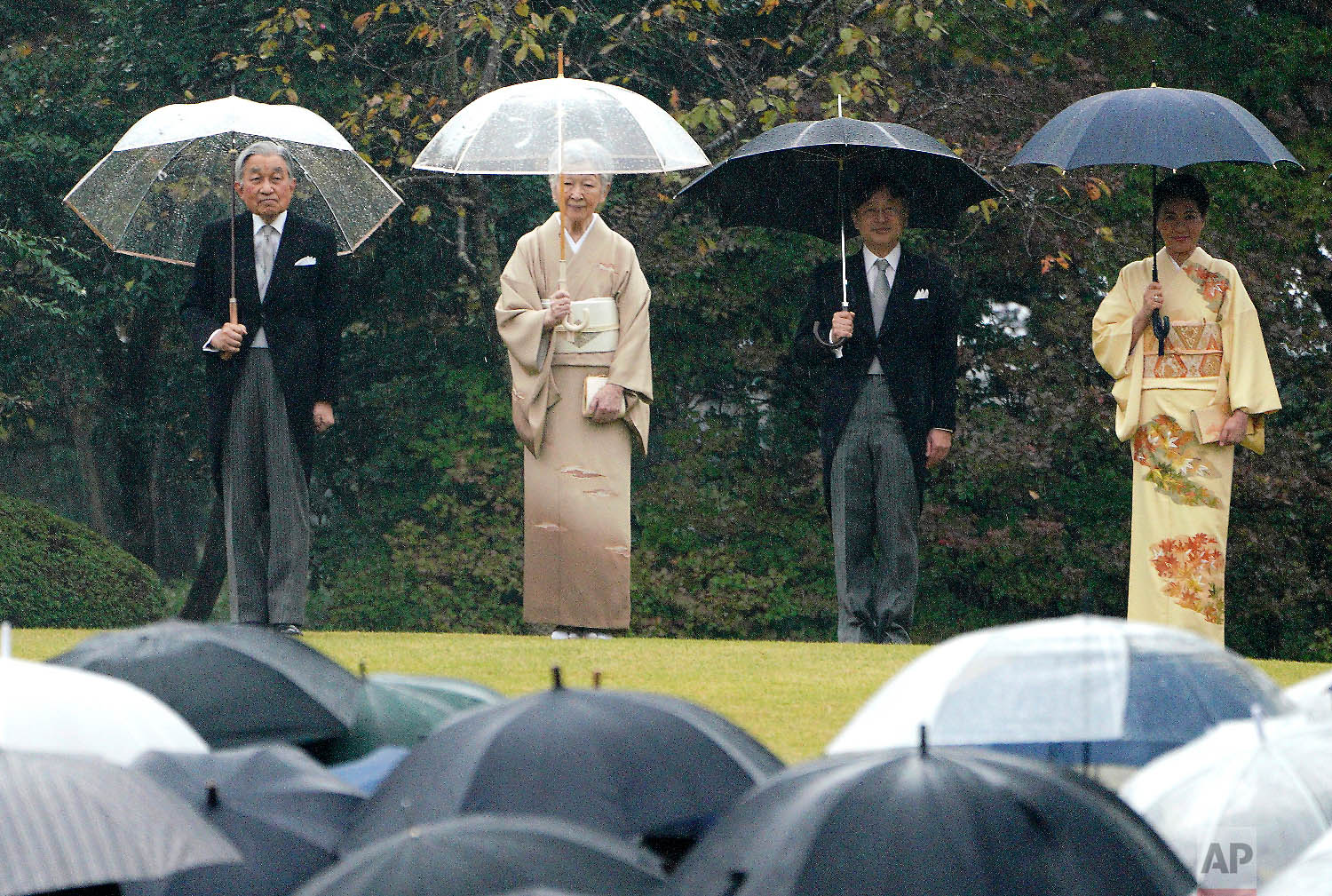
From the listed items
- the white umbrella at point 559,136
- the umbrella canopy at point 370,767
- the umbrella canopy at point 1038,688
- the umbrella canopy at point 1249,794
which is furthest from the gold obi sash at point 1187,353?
the umbrella canopy at point 370,767

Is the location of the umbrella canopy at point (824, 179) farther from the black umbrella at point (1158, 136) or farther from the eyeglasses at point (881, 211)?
the black umbrella at point (1158, 136)

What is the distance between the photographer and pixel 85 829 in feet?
7.94

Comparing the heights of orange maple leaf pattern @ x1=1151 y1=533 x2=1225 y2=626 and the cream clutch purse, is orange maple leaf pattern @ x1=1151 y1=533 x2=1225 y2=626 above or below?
below

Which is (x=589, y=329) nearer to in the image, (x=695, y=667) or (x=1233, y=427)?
(x=695, y=667)

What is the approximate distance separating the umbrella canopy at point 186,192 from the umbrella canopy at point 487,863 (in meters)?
5.65

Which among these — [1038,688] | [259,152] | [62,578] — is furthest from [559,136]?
[62,578]

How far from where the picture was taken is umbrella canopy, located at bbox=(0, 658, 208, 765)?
2967 mm

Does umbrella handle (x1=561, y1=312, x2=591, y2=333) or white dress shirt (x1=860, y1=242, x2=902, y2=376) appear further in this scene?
white dress shirt (x1=860, y1=242, x2=902, y2=376)

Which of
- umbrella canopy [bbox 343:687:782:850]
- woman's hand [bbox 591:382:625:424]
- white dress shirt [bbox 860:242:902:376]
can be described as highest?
white dress shirt [bbox 860:242:902:376]

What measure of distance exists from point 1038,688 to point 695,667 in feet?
9.68

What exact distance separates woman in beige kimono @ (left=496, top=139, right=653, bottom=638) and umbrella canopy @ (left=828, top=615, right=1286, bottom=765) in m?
4.33

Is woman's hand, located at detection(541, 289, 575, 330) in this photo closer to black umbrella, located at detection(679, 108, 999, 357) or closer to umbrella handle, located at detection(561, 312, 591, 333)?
umbrella handle, located at detection(561, 312, 591, 333)

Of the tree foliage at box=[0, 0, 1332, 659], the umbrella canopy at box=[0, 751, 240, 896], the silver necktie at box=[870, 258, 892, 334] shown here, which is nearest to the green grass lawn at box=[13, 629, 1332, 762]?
the silver necktie at box=[870, 258, 892, 334]

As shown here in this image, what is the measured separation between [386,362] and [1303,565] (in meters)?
6.38
